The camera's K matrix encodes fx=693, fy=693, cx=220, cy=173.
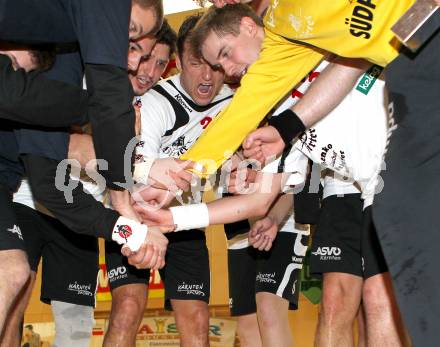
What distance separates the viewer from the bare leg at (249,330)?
4605 millimetres

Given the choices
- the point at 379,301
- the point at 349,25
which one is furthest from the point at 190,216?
the point at 349,25

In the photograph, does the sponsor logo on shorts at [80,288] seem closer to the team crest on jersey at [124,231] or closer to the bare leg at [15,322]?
the bare leg at [15,322]

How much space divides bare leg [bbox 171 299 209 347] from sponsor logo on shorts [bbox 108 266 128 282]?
0.37m

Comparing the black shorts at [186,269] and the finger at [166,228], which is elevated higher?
the finger at [166,228]

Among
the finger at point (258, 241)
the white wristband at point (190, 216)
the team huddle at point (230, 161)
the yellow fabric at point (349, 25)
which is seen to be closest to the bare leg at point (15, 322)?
the team huddle at point (230, 161)

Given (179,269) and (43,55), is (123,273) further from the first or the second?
(43,55)

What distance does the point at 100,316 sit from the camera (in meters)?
8.32

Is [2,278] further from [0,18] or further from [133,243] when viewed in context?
[0,18]

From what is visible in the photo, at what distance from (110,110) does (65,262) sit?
187 cm

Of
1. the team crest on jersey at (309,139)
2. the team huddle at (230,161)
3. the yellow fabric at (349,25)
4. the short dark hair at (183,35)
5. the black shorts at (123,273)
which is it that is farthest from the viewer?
the short dark hair at (183,35)

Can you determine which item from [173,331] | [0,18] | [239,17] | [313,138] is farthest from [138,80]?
[173,331]

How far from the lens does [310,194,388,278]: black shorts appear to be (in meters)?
3.58

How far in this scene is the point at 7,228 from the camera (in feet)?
9.79

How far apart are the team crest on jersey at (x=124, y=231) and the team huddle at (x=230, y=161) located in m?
0.02
